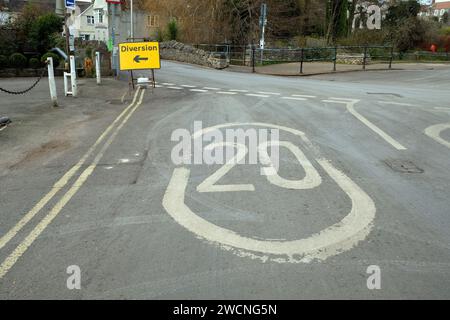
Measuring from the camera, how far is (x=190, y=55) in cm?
3369

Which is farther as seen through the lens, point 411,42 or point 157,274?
point 411,42

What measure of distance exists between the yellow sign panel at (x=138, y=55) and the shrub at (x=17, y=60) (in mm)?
8592

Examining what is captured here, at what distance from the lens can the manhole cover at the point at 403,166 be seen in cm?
659

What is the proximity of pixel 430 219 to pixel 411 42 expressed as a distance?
3672 centimetres

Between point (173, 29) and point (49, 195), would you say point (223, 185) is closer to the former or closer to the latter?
point (49, 195)

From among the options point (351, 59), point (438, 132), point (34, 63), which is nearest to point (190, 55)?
point (351, 59)

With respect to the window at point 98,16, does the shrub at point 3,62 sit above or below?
below

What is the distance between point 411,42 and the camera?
37000mm

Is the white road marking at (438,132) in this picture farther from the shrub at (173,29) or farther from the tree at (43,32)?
the shrub at (173,29)

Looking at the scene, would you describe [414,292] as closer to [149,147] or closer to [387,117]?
[149,147]

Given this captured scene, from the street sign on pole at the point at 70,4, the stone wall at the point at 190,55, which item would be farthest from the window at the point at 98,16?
the street sign on pole at the point at 70,4

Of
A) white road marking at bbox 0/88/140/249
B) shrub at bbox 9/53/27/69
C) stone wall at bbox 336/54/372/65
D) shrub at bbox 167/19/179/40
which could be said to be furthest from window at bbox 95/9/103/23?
white road marking at bbox 0/88/140/249

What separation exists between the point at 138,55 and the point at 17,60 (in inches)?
359
